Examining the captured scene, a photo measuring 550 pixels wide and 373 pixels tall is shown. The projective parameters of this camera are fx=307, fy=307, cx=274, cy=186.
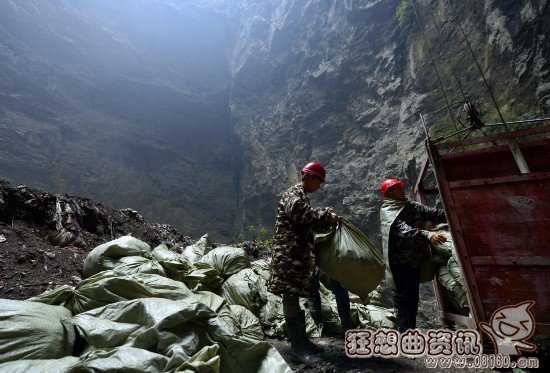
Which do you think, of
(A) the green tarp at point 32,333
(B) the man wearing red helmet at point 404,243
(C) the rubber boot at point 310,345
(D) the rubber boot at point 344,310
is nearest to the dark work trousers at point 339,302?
(D) the rubber boot at point 344,310

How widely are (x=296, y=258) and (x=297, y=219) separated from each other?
0.33 m

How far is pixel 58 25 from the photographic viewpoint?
58.3 feet

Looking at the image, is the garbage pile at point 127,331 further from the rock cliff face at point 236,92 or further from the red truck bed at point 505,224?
the rock cliff face at point 236,92

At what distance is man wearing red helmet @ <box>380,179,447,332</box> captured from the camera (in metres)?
2.76

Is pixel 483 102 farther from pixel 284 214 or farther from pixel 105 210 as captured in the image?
pixel 105 210

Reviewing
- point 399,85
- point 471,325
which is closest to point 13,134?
point 399,85

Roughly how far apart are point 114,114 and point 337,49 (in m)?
13.3

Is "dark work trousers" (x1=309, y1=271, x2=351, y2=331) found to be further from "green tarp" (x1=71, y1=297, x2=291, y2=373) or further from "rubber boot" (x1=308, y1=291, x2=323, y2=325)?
"green tarp" (x1=71, y1=297, x2=291, y2=373)

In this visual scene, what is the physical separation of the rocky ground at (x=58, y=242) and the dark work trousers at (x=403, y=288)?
39 centimetres

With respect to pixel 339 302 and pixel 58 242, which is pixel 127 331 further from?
pixel 58 242

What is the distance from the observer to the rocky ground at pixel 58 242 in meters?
2.49

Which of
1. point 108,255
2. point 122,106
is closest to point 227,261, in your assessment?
point 108,255

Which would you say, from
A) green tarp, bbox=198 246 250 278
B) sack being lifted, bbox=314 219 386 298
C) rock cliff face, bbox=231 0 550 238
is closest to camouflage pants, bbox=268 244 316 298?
sack being lifted, bbox=314 219 386 298

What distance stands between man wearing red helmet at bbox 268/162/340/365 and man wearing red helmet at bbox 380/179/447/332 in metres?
0.73
